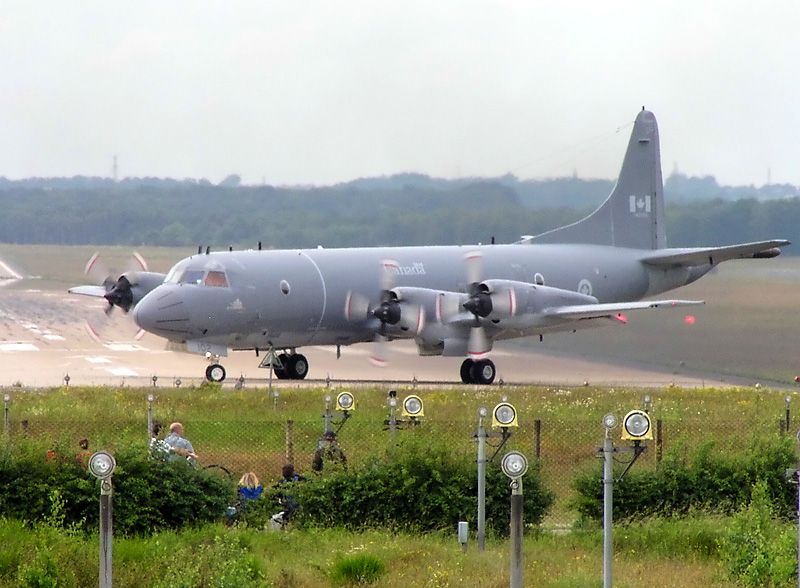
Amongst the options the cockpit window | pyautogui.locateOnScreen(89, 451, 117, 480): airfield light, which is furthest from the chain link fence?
pyautogui.locateOnScreen(89, 451, 117, 480): airfield light

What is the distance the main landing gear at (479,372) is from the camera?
40.7 metres

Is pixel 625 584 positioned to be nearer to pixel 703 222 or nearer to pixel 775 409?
pixel 775 409

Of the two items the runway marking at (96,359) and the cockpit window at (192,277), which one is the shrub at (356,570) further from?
the runway marking at (96,359)

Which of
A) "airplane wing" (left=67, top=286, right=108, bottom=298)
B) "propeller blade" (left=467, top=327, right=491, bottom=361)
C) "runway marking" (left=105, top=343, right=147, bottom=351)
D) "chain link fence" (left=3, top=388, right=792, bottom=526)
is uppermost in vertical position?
"airplane wing" (left=67, top=286, right=108, bottom=298)

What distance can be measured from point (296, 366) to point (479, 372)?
186 inches

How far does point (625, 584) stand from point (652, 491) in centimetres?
334

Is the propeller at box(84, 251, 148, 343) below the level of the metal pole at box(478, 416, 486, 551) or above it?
above

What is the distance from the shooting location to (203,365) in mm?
45031

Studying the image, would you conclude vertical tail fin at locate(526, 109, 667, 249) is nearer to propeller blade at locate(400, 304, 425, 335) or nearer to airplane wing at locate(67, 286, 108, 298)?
propeller blade at locate(400, 304, 425, 335)

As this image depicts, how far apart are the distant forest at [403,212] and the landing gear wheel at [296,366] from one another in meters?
8.61

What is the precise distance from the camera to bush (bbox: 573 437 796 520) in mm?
20203

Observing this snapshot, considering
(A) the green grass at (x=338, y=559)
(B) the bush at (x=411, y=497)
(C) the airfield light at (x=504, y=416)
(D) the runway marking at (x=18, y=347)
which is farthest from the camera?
(D) the runway marking at (x=18, y=347)

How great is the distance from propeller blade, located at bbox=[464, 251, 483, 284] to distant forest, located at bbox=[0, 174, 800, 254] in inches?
231

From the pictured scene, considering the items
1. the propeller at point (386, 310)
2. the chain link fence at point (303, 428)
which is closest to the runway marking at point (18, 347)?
the chain link fence at point (303, 428)
